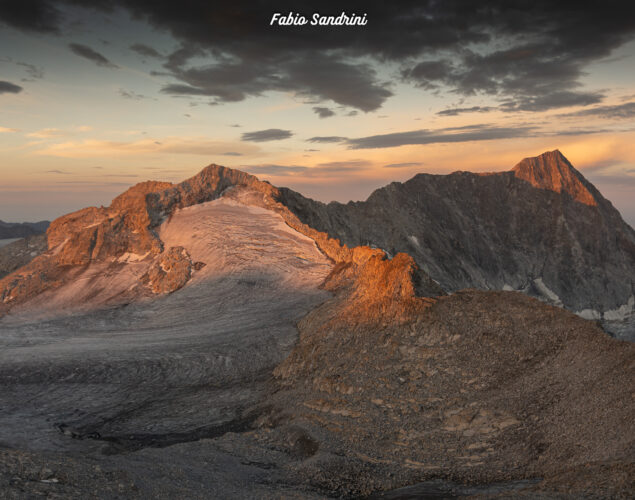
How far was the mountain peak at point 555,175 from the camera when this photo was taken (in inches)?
6339

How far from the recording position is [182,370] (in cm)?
3288

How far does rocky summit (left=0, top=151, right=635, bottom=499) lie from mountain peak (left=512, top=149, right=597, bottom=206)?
11957 centimetres

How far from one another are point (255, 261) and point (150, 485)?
4032 cm

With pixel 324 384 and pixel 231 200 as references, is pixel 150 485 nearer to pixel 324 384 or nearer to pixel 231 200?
pixel 324 384

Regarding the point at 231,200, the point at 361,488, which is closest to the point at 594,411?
the point at 361,488

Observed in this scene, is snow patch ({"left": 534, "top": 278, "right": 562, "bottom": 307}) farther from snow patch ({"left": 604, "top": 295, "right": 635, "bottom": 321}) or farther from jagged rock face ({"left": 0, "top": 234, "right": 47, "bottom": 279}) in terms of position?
jagged rock face ({"left": 0, "top": 234, "right": 47, "bottom": 279})

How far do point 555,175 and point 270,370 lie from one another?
155425mm

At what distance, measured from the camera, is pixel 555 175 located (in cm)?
16288

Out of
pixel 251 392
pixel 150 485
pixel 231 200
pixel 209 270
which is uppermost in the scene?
pixel 231 200

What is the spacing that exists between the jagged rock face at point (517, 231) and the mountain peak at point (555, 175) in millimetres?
317

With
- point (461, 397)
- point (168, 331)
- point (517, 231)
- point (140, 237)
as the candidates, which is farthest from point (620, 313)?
point (461, 397)

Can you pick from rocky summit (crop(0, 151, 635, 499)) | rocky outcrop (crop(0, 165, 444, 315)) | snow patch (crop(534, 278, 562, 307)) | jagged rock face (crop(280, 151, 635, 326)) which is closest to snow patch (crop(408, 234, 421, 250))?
jagged rock face (crop(280, 151, 635, 326))

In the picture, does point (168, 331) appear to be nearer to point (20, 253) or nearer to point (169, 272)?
point (169, 272)

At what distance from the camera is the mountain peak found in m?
161
